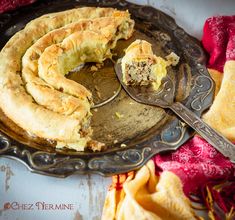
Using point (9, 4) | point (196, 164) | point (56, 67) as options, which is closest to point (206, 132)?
point (196, 164)

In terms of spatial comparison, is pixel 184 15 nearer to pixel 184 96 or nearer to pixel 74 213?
pixel 184 96

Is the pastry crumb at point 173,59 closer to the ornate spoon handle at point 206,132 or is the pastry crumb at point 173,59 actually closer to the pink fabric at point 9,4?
the ornate spoon handle at point 206,132

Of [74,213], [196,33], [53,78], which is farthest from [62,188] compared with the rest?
[196,33]

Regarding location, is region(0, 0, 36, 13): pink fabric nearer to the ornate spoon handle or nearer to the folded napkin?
the ornate spoon handle

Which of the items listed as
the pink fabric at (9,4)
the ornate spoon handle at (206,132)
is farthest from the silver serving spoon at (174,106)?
the pink fabric at (9,4)

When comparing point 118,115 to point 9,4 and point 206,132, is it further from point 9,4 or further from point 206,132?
point 9,4

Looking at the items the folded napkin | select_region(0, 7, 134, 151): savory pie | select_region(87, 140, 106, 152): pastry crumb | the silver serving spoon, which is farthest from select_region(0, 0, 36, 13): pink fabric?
the folded napkin
